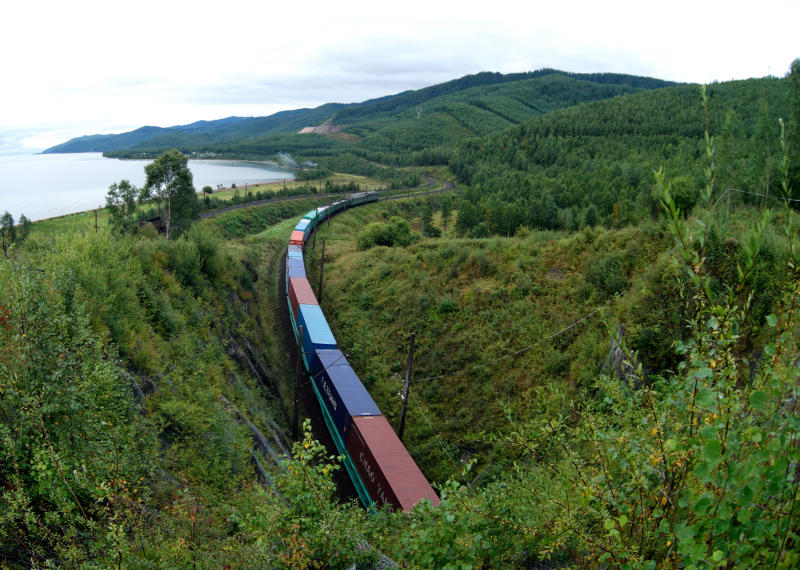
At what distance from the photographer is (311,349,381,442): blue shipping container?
1756 centimetres

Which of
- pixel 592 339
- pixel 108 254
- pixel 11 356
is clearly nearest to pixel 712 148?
pixel 11 356

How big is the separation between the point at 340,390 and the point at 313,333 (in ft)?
17.6

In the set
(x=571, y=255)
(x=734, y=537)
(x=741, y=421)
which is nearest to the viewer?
(x=734, y=537)

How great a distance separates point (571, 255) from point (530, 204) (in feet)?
83.2

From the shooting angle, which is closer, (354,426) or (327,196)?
(354,426)

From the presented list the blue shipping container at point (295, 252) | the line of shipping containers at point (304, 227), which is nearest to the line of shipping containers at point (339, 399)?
the blue shipping container at point (295, 252)

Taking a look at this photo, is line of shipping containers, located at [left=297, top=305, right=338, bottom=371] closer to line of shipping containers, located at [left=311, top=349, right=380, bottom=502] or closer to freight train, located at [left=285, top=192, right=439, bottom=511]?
freight train, located at [left=285, top=192, right=439, bottom=511]

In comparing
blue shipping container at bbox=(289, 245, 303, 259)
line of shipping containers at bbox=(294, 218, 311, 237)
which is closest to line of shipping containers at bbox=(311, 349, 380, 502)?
blue shipping container at bbox=(289, 245, 303, 259)

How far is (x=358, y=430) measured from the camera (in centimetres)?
1614

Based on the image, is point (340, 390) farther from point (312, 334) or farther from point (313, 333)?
point (313, 333)

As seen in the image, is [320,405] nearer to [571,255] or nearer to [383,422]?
[383,422]

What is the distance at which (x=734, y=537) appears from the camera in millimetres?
2340

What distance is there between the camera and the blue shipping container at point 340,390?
1756 centimetres

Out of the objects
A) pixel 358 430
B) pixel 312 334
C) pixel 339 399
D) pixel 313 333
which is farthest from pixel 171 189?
pixel 358 430
